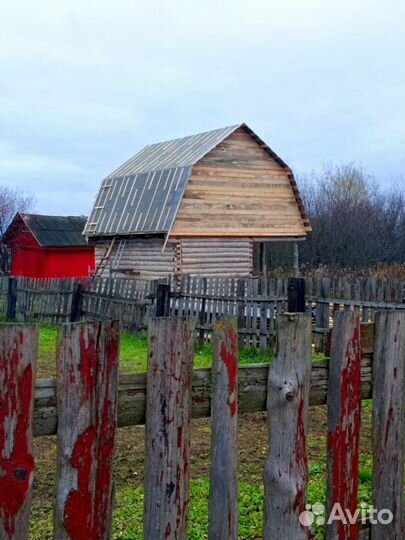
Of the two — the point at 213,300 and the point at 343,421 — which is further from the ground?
the point at 213,300

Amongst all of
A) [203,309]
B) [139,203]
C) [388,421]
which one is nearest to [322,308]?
[203,309]

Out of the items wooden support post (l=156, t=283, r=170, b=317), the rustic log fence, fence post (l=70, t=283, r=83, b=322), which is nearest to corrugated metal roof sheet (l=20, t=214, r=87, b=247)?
the rustic log fence

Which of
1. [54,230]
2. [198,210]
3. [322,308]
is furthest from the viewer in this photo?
[54,230]

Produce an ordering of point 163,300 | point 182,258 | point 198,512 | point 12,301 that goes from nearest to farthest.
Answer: point 198,512
point 163,300
point 12,301
point 182,258

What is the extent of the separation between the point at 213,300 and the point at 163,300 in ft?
3.81

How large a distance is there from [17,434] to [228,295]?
11.7 metres

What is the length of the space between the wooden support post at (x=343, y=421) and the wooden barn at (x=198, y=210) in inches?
797

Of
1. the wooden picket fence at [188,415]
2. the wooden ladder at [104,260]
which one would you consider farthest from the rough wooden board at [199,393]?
the wooden ladder at [104,260]

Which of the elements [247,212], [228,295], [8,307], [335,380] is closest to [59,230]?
[247,212]

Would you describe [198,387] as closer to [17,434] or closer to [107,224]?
[17,434]

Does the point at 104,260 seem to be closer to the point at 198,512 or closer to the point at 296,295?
→ the point at 296,295

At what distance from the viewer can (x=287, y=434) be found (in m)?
2.53

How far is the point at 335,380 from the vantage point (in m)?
2.65

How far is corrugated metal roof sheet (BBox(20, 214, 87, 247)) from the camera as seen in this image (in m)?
35.6
